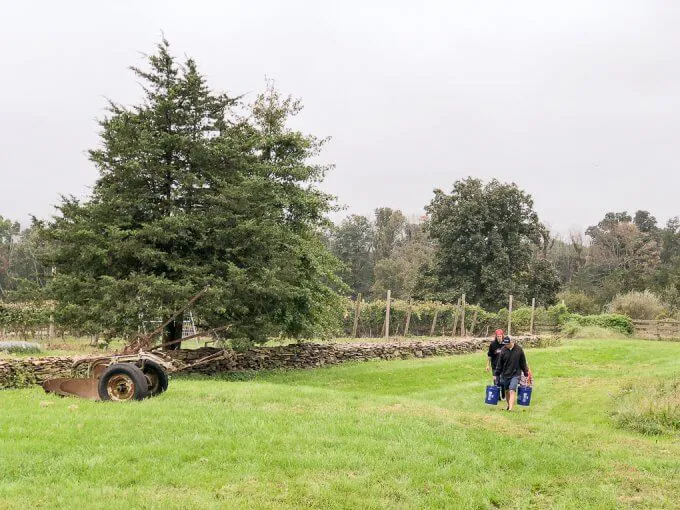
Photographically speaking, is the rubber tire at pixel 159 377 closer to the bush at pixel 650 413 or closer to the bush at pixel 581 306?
the bush at pixel 650 413

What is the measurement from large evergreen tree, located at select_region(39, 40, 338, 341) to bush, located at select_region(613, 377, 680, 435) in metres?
9.31

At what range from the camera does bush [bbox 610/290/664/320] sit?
42.6m

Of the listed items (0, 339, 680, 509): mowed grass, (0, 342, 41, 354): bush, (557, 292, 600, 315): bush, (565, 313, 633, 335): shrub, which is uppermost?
(557, 292, 600, 315): bush

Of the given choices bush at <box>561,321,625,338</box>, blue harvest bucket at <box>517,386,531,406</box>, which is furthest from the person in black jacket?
bush at <box>561,321,625,338</box>

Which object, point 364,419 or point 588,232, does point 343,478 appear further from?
point 588,232

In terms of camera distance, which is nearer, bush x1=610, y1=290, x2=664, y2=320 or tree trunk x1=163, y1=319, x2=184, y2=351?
tree trunk x1=163, y1=319, x2=184, y2=351

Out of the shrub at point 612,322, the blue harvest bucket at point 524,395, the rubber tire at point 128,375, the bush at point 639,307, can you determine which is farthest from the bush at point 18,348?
the bush at point 639,307

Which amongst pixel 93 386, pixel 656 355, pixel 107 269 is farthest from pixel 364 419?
pixel 656 355

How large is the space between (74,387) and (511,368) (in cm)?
897

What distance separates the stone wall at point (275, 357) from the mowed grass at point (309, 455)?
161 cm

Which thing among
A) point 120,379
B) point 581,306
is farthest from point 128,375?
point 581,306

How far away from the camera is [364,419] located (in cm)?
959

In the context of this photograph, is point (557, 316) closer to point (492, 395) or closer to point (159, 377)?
point (492, 395)

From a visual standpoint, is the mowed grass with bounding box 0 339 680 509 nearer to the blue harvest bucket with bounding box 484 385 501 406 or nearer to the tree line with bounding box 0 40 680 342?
the blue harvest bucket with bounding box 484 385 501 406
